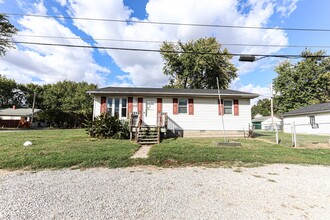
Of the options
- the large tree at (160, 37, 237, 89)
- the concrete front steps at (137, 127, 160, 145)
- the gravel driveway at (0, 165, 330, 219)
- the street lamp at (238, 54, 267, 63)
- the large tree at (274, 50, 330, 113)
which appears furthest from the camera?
the large tree at (274, 50, 330, 113)

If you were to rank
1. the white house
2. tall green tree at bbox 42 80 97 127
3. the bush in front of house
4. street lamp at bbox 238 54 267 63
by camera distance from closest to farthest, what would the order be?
street lamp at bbox 238 54 267 63 → the bush in front of house → the white house → tall green tree at bbox 42 80 97 127

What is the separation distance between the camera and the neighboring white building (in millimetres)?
12570

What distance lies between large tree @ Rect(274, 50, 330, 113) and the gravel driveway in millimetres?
31046

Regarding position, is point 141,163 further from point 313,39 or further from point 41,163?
point 313,39

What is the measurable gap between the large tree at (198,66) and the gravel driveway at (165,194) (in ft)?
72.3

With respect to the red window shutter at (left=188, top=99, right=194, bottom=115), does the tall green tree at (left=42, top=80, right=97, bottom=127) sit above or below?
above

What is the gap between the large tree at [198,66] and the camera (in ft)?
82.5

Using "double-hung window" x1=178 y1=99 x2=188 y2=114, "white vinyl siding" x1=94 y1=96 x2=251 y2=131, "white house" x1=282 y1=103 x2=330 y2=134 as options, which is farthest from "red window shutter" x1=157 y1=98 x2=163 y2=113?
"white house" x1=282 y1=103 x2=330 y2=134

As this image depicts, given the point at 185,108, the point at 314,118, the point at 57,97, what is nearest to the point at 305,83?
the point at 314,118

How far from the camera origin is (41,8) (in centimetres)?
741

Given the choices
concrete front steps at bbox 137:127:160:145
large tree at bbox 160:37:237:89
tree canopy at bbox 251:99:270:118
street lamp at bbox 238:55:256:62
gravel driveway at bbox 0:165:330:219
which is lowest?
gravel driveway at bbox 0:165:330:219

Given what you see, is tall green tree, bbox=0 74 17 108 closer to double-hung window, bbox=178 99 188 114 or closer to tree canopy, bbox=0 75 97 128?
tree canopy, bbox=0 75 97 128

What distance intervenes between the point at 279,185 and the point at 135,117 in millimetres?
9335

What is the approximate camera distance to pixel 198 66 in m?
25.1
